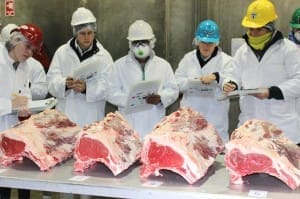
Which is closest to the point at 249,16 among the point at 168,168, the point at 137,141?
the point at 137,141

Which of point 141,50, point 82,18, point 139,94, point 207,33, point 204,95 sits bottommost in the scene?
point 204,95

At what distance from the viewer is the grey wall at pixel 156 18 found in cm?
594

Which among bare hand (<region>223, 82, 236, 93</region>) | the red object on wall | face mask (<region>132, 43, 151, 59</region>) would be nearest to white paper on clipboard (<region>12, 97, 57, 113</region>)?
face mask (<region>132, 43, 151, 59</region>)

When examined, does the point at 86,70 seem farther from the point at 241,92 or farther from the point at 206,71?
the point at 241,92

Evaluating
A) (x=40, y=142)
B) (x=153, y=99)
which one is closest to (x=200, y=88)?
(x=153, y=99)

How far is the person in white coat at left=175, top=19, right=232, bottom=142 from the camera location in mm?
4250

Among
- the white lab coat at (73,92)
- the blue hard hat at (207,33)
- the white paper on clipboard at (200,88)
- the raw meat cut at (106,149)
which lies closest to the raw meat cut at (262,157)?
the raw meat cut at (106,149)

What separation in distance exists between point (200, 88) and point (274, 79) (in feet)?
2.42

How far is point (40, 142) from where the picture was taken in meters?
2.64

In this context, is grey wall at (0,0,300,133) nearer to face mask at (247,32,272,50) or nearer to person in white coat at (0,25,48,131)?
face mask at (247,32,272,50)

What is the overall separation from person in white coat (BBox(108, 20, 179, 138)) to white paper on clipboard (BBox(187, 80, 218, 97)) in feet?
0.46

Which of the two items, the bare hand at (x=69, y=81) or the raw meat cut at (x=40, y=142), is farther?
the bare hand at (x=69, y=81)

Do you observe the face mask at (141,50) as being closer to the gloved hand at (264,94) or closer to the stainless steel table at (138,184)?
the gloved hand at (264,94)

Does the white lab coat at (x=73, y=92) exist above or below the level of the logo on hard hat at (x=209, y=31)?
below
